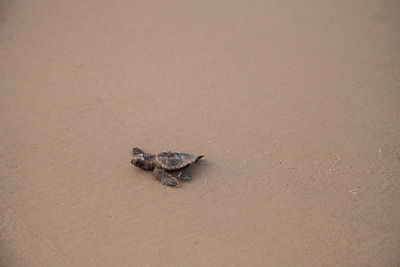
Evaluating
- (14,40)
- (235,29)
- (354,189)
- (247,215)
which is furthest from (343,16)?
(14,40)

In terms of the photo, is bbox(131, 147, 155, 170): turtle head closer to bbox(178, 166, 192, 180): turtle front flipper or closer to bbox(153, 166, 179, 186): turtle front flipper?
bbox(153, 166, 179, 186): turtle front flipper

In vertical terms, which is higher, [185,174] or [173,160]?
[173,160]

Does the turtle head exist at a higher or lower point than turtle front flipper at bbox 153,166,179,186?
higher

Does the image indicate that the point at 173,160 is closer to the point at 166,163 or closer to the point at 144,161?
the point at 166,163

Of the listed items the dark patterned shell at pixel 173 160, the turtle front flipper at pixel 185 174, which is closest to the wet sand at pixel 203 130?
the turtle front flipper at pixel 185 174

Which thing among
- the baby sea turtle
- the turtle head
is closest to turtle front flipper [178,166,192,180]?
the baby sea turtle

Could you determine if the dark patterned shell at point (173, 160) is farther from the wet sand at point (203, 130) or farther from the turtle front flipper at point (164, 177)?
the wet sand at point (203, 130)

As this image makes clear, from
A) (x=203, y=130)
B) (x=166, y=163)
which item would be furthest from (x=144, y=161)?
(x=203, y=130)
